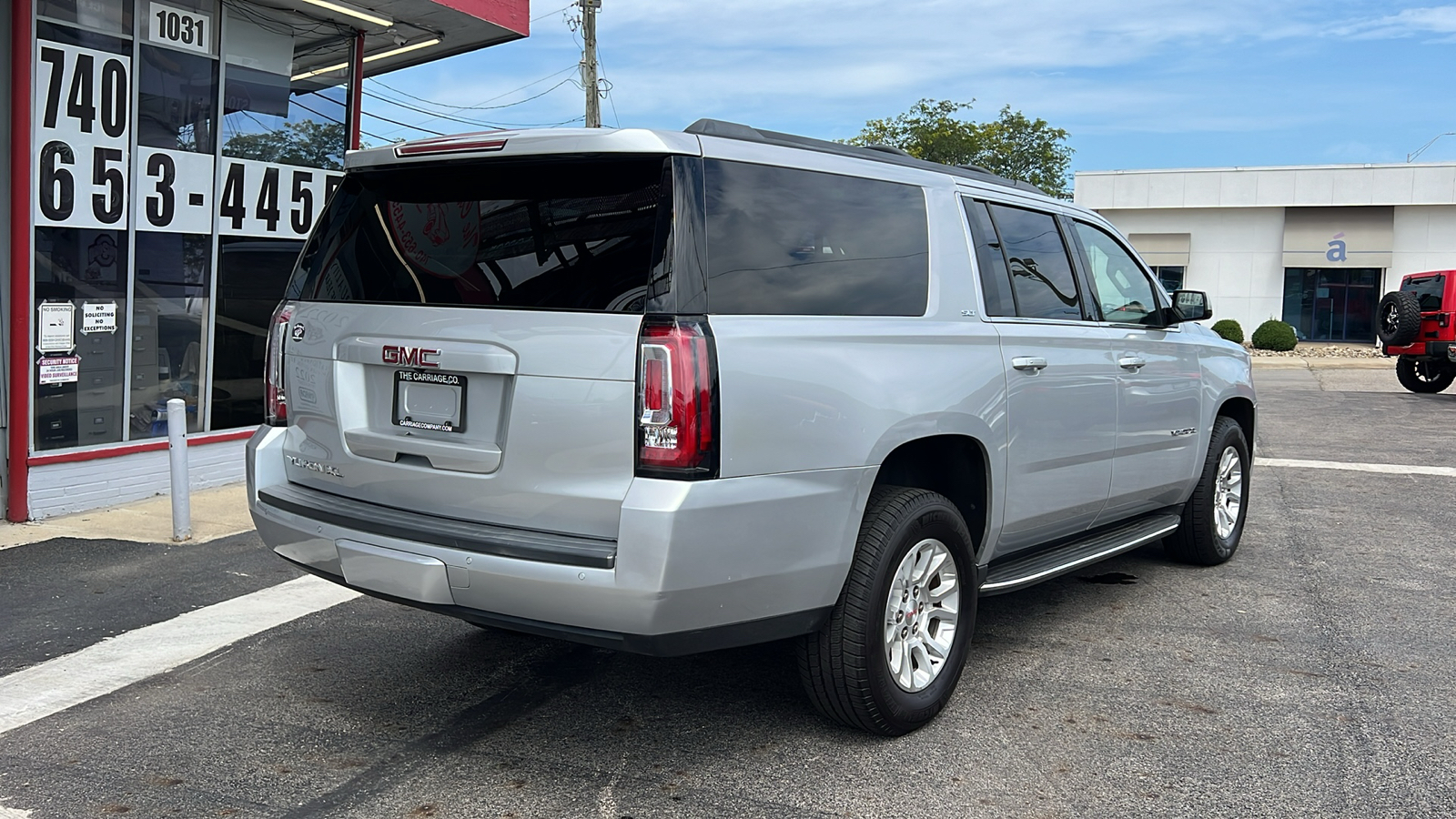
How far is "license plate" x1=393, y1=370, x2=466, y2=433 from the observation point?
139 inches

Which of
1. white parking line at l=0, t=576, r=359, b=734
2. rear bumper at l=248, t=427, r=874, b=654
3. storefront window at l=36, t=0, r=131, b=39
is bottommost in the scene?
white parking line at l=0, t=576, r=359, b=734

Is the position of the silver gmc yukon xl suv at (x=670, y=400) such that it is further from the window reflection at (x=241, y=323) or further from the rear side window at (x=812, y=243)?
the window reflection at (x=241, y=323)

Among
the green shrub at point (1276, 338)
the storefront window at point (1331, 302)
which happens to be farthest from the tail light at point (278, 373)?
the storefront window at point (1331, 302)

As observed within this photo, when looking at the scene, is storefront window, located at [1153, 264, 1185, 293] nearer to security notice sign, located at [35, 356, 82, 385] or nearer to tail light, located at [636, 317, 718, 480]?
security notice sign, located at [35, 356, 82, 385]

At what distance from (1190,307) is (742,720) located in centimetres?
343

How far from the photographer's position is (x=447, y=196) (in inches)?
149

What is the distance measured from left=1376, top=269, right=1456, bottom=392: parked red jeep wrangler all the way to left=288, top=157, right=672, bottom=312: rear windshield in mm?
18336

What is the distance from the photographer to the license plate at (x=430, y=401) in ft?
11.6

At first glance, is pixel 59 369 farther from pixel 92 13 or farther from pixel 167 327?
pixel 92 13

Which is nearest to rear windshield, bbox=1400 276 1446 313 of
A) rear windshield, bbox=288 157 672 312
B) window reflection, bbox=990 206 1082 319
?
window reflection, bbox=990 206 1082 319

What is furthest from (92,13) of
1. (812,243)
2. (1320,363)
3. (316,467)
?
(1320,363)

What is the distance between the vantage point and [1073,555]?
4.99 metres

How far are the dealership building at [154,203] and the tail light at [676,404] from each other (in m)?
6.04

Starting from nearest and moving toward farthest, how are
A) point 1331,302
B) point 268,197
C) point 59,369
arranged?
point 59,369 < point 268,197 < point 1331,302
